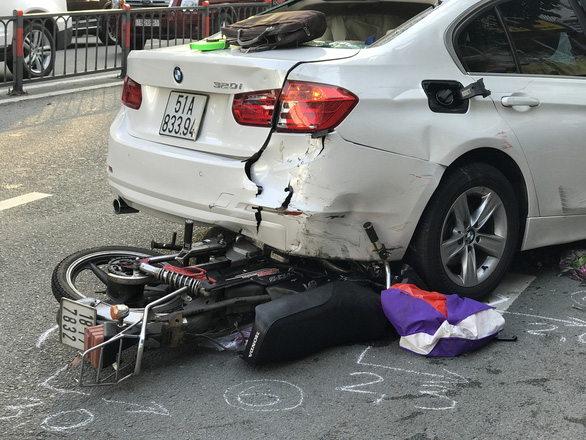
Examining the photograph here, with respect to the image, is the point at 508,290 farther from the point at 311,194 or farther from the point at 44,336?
the point at 44,336

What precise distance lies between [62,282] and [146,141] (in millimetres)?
846

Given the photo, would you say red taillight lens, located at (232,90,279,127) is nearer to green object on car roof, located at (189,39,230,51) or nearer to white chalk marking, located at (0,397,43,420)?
green object on car roof, located at (189,39,230,51)

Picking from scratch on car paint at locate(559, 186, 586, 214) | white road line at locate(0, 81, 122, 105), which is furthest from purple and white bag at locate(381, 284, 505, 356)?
white road line at locate(0, 81, 122, 105)

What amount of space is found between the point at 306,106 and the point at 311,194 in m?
0.39

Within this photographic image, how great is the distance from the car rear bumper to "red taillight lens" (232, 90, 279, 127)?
11cm

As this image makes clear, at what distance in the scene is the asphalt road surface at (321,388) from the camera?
3.31 metres

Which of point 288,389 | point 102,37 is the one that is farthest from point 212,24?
point 288,389

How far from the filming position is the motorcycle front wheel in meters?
4.25

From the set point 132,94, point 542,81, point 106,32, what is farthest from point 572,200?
point 106,32

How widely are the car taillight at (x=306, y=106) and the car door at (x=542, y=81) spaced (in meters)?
0.80

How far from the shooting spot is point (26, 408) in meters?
3.42

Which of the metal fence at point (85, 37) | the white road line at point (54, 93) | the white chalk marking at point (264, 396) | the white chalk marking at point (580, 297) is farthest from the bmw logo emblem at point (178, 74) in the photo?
the white road line at point (54, 93)

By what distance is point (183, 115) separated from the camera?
14.3 feet

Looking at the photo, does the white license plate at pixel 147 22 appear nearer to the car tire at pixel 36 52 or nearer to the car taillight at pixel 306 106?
the car tire at pixel 36 52
